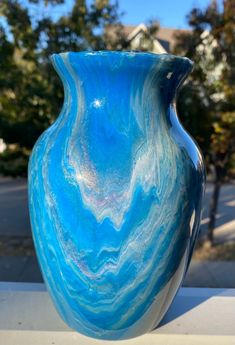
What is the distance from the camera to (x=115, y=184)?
1.30 metres

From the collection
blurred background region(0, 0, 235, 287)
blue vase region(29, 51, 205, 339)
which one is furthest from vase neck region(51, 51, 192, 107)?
blurred background region(0, 0, 235, 287)

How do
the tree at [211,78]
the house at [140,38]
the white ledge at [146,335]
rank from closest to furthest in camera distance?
the white ledge at [146,335]
the tree at [211,78]
the house at [140,38]

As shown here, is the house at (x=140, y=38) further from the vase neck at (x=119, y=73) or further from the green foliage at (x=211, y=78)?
the vase neck at (x=119, y=73)

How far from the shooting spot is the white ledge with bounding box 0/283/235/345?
1.54 metres

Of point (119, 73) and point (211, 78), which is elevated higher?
point (119, 73)

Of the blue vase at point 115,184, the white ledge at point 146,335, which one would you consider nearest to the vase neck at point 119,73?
the blue vase at point 115,184

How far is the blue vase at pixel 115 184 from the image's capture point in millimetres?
1305

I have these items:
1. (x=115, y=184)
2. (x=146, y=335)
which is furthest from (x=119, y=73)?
(x=146, y=335)

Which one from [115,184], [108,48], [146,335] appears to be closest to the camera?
[115,184]

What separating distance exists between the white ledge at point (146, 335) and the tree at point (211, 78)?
2945 mm

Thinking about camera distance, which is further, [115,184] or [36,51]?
[36,51]

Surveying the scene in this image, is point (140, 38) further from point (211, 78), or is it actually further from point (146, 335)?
point (146, 335)

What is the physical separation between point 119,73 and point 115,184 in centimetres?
33

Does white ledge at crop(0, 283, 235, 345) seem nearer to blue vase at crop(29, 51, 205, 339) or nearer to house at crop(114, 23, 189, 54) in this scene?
blue vase at crop(29, 51, 205, 339)
